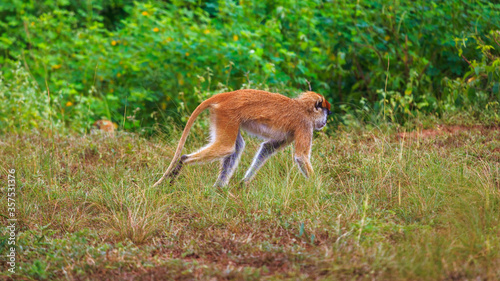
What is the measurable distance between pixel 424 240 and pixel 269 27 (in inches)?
211

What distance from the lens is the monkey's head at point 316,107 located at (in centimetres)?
586

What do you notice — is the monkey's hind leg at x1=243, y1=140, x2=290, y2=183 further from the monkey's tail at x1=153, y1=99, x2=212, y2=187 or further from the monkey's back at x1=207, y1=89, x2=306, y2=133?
the monkey's tail at x1=153, y1=99, x2=212, y2=187

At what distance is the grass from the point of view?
144 inches

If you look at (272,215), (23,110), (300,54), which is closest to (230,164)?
(272,215)

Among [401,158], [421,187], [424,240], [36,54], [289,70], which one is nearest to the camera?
[424,240]

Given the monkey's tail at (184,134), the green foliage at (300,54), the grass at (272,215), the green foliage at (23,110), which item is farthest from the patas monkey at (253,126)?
the green foliage at (23,110)

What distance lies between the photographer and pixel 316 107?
589cm

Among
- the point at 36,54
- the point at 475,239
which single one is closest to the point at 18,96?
the point at 36,54

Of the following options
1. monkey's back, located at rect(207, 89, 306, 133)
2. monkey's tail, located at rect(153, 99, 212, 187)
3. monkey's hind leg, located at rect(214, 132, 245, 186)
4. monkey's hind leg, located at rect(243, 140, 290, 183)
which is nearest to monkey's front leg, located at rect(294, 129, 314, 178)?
monkey's back, located at rect(207, 89, 306, 133)

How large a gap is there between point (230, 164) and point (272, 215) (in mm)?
1162

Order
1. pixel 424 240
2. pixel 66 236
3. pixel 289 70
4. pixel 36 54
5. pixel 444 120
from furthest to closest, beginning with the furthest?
pixel 36 54 < pixel 289 70 < pixel 444 120 < pixel 66 236 < pixel 424 240

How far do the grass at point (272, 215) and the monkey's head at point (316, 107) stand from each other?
0.44m

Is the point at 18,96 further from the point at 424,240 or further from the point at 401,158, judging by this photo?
the point at 424,240

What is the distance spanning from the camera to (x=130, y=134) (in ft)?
24.3
